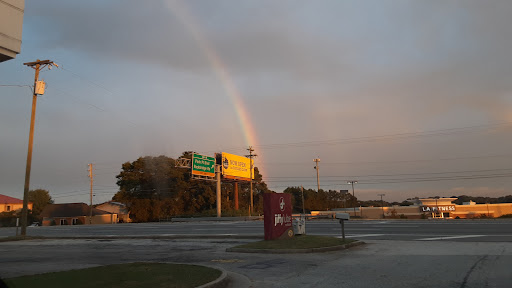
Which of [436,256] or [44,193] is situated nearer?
[436,256]

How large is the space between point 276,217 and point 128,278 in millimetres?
8113

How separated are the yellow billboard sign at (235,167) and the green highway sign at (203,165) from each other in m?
2.52

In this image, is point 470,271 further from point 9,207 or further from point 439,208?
point 9,207

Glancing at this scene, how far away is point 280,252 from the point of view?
41.7 ft

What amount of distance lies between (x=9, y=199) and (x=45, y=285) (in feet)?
345

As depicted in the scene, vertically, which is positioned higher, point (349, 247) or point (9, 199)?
point (9, 199)

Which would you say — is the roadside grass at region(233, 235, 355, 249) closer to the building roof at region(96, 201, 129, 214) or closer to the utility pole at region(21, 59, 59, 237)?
the utility pole at region(21, 59, 59, 237)

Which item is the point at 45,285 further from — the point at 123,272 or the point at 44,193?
the point at 44,193

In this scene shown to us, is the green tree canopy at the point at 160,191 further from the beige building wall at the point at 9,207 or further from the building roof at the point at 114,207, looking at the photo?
the beige building wall at the point at 9,207

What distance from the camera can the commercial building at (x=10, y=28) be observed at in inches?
234

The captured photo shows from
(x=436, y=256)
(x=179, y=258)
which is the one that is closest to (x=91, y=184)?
(x=179, y=258)

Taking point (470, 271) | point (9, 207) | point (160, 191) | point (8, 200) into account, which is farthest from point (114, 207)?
point (470, 271)

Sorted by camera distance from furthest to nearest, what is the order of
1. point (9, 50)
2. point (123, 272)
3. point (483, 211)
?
point (483, 211) → point (123, 272) → point (9, 50)

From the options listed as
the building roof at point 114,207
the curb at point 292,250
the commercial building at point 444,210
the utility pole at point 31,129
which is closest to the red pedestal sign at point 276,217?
the curb at point 292,250
